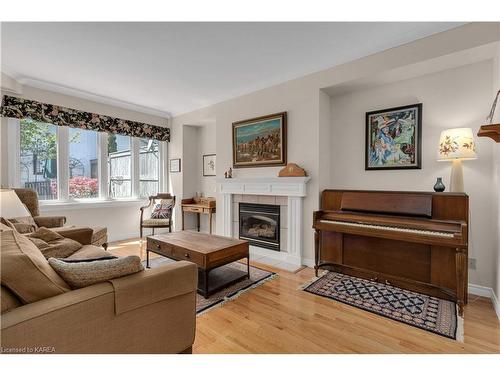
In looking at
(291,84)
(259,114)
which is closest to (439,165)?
(291,84)

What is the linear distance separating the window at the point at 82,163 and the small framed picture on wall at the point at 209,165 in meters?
1.97

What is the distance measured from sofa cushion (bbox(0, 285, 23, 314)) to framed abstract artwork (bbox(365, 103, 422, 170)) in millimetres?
3317

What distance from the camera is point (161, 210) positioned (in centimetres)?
450

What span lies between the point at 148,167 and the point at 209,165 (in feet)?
4.21

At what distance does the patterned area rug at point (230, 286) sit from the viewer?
7.41ft

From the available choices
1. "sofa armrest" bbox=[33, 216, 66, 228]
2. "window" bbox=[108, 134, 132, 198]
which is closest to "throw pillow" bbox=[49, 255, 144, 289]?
"sofa armrest" bbox=[33, 216, 66, 228]

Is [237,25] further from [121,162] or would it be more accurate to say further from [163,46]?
[121,162]

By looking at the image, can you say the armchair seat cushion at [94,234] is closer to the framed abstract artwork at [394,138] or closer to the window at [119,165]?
the window at [119,165]

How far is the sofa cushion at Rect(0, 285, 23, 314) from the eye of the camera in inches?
37.6

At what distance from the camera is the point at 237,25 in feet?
7.18

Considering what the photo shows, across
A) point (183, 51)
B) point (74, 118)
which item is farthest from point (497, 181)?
point (74, 118)

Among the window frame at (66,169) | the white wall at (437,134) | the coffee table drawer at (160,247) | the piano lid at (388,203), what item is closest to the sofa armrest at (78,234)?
the coffee table drawer at (160,247)

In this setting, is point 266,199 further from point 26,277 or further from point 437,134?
point 26,277

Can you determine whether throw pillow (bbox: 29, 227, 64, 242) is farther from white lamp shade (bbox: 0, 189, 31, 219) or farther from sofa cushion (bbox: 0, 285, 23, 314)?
sofa cushion (bbox: 0, 285, 23, 314)
